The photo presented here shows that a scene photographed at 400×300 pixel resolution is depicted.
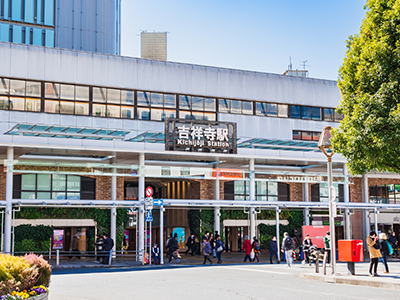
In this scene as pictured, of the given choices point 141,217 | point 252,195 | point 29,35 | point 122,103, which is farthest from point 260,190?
point 29,35

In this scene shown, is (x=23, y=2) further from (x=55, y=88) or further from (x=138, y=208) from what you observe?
(x=138, y=208)

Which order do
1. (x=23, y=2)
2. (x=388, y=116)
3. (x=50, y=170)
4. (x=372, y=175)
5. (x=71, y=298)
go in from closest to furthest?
1. (x=71, y=298)
2. (x=388, y=116)
3. (x=50, y=170)
4. (x=372, y=175)
5. (x=23, y=2)

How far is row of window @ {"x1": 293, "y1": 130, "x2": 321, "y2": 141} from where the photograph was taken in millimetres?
35781

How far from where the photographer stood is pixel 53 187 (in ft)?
95.2

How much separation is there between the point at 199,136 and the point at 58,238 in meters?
9.22

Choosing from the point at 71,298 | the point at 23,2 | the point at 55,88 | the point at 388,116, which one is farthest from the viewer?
the point at 23,2

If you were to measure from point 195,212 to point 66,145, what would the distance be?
1046 cm

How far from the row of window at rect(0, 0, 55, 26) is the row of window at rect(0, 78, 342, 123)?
24.8m

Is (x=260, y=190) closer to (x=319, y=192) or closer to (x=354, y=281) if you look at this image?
(x=319, y=192)

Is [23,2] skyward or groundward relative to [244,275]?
skyward

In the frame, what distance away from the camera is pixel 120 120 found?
30625mm

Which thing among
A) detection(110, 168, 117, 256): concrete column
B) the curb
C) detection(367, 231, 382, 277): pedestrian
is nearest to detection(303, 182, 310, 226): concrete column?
detection(110, 168, 117, 256): concrete column

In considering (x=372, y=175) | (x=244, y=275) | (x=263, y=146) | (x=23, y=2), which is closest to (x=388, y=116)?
(x=244, y=275)

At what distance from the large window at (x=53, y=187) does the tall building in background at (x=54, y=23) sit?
25470 millimetres
